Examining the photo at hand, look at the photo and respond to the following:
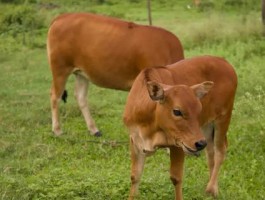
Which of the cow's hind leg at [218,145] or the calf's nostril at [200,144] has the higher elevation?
the calf's nostril at [200,144]

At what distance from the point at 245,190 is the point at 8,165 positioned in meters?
2.49

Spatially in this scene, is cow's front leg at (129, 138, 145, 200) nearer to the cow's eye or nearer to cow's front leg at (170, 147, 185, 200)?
cow's front leg at (170, 147, 185, 200)

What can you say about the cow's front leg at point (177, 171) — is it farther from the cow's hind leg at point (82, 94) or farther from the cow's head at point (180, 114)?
the cow's hind leg at point (82, 94)

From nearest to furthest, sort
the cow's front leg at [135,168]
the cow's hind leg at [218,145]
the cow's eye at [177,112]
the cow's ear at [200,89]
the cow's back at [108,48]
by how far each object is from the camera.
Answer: the cow's eye at [177,112], the cow's ear at [200,89], the cow's front leg at [135,168], the cow's hind leg at [218,145], the cow's back at [108,48]

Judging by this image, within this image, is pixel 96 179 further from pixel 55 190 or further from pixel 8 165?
pixel 8 165

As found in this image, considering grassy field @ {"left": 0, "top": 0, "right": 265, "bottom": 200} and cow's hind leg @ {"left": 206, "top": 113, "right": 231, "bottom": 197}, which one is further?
cow's hind leg @ {"left": 206, "top": 113, "right": 231, "bottom": 197}

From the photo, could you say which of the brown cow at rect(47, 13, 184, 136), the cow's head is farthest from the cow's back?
the cow's head

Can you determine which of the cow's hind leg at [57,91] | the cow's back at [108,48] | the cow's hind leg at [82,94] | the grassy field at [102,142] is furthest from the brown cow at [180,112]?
the cow's hind leg at [82,94]

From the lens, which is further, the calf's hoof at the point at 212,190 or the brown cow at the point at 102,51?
the brown cow at the point at 102,51

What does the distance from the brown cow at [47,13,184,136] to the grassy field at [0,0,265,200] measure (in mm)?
606

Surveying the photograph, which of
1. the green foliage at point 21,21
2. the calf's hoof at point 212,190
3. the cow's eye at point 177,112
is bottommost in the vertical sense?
the green foliage at point 21,21

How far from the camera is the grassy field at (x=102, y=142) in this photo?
5.55m

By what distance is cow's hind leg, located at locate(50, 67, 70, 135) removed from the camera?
837 cm

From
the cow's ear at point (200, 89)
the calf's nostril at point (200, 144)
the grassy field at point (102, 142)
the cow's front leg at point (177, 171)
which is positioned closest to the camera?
the calf's nostril at point (200, 144)
